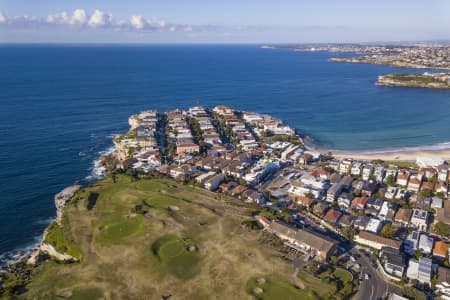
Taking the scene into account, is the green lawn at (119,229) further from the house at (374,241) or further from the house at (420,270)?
the house at (420,270)

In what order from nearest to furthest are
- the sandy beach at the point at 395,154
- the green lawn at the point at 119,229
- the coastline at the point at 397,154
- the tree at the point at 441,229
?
the green lawn at the point at 119,229 → the tree at the point at 441,229 → the sandy beach at the point at 395,154 → the coastline at the point at 397,154

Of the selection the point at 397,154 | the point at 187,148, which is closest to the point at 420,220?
the point at 397,154

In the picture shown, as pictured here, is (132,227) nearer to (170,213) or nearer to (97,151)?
(170,213)

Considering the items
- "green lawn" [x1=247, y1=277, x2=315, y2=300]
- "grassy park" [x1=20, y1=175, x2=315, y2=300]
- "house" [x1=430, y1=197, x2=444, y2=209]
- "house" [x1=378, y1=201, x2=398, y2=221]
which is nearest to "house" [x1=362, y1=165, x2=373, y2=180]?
"house" [x1=378, y1=201, x2=398, y2=221]

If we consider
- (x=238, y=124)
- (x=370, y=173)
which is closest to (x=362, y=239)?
(x=370, y=173)

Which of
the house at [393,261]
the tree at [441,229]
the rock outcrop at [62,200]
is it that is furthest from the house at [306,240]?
the rock outcrop at [62,200]
